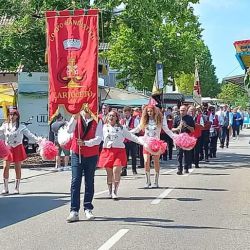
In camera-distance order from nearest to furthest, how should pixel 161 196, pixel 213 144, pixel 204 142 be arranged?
1. pixel 161 196
2. pixel 204 142
3. pixel 213 144

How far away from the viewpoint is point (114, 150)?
12.6m

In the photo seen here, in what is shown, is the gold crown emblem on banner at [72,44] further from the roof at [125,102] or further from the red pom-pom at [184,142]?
the roof at [125,102]

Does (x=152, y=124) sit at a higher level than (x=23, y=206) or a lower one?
higher

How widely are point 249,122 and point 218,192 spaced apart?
46816mm

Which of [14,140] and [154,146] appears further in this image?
[14,140]

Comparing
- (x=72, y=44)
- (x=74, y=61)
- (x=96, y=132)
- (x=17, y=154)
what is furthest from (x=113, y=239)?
(x=17, y=154)

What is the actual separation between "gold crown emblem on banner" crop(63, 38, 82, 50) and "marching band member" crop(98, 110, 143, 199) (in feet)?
9.38

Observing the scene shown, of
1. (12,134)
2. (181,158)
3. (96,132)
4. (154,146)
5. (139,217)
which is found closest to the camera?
(96,132)

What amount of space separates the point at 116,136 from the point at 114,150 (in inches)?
11.2

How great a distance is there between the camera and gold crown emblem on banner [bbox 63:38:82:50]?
1003 cm

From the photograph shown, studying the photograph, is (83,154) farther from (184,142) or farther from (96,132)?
(184,142)

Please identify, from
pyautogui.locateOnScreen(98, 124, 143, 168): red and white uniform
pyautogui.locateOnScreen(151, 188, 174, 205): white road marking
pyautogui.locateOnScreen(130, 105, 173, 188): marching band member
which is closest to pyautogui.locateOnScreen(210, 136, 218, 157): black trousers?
pyautogui.locateOnScreen(130, 105, 173, 188): marching band member

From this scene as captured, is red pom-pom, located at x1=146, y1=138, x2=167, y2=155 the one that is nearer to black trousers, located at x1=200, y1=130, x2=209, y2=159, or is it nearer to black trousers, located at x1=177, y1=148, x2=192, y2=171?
black trousers, located at x1=177, y1=148, x2=192, y2=171

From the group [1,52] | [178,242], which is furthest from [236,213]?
[1,52]
